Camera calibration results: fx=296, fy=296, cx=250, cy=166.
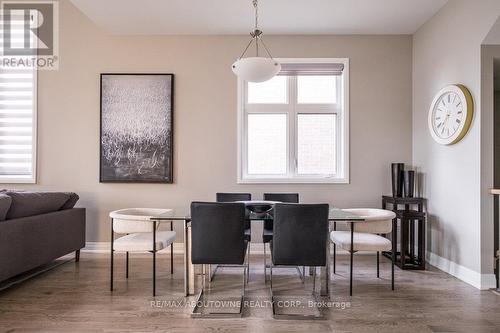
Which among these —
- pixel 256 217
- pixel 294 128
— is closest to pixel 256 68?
pixel 256 217

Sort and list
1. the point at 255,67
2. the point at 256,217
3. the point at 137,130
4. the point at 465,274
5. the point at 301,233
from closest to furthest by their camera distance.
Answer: the point at 301,233 → the point at 255,67 → the point at 256,217 → the point at 465,274 → the point at 137,130

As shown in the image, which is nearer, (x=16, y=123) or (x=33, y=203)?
(x=33, y=203)

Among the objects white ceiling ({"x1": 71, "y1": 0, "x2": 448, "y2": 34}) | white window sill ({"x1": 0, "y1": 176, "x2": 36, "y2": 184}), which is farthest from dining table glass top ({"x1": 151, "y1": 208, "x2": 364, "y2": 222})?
white window sill ({"x1": 0, "y1": 176, "x2": 36, "y2": 184})

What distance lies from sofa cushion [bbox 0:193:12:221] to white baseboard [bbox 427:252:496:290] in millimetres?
4299

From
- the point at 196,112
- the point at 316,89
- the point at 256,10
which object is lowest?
the point at 196,112

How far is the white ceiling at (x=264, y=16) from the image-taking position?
130 inches

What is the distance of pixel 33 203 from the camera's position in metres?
2.86

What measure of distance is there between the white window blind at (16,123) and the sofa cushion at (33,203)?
1.29 meters

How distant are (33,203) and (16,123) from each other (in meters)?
1.90

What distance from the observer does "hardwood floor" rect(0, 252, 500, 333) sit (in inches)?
82.8

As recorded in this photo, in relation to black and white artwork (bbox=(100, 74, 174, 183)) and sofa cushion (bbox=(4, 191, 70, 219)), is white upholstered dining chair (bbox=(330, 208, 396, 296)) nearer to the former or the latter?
black and white artwork (bbox=(100, 74, 174, 183))

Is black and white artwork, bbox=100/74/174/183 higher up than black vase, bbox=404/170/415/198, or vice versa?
black and white artwork, bbox=100/74/174/183

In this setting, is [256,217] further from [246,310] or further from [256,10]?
[256,10]

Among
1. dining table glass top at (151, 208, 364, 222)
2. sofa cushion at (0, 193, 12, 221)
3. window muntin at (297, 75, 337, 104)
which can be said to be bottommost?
dining table glass top at (151, 208, 364, 222)
